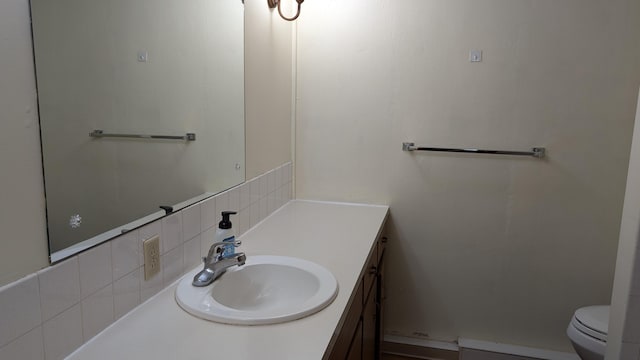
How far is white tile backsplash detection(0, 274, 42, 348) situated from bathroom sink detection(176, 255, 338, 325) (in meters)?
0.40

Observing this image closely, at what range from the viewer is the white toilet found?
1.99 m

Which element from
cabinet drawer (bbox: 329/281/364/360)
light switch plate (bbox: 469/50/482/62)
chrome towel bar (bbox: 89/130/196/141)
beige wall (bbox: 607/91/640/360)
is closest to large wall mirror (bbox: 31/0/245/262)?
chrome towel bar (bbox: 89/130/196/141)

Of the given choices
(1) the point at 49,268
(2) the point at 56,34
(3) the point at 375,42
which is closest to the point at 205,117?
(2) the point at 56,34

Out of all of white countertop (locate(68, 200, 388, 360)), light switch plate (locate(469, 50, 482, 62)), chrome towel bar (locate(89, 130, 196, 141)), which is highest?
light switch plate (locate(469, 50, 482, 62))

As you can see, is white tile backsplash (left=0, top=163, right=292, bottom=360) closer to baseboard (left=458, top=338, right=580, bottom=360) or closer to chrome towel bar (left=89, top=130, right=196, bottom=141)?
chrome towel bar (left=89, top=130, right=196, bottom=141)

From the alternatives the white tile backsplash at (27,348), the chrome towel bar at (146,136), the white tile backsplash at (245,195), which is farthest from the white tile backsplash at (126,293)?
the white tile backsplash at (245,195)

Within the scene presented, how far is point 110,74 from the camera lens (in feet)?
3.83

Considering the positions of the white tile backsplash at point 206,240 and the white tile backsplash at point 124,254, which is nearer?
the white tile backsplash at point 124,254

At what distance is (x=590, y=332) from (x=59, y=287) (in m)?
2.03

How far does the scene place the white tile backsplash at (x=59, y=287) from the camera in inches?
36.9

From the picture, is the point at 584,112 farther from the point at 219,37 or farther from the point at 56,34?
the point at 56,34

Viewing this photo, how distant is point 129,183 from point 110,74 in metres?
0.28

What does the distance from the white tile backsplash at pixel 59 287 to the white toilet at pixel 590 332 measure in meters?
1.99

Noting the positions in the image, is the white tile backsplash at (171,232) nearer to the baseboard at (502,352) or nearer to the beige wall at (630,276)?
the beige wall at (630,276)
